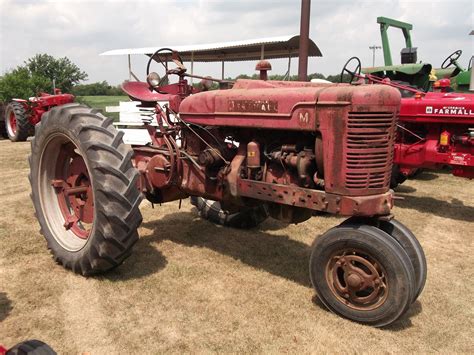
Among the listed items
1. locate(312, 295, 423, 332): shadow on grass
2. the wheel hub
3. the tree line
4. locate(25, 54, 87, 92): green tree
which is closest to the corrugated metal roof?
the tree line

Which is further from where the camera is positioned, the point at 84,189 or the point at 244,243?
the point at 244,243

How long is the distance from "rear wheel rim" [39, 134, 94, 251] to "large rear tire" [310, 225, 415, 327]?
2.08 meters

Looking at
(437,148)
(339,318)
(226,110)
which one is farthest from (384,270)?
(437,148)

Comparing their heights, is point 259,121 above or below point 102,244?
above

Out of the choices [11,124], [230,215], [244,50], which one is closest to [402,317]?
[230,215]

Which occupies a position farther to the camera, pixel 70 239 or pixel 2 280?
pixel 70 239

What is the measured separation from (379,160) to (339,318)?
107cm

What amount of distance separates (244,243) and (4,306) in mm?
2164

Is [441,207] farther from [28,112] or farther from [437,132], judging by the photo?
[28,112]

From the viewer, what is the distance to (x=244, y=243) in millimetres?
4285

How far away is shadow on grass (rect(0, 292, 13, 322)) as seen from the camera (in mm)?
2805

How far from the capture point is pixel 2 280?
3299mm

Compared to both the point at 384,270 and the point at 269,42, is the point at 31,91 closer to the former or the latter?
the point at 269,42

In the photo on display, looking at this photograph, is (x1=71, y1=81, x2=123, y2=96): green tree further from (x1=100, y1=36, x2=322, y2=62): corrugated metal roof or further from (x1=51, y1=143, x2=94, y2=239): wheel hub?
(x1=51, y1=143, x2=94, y2=239): wheel hub
